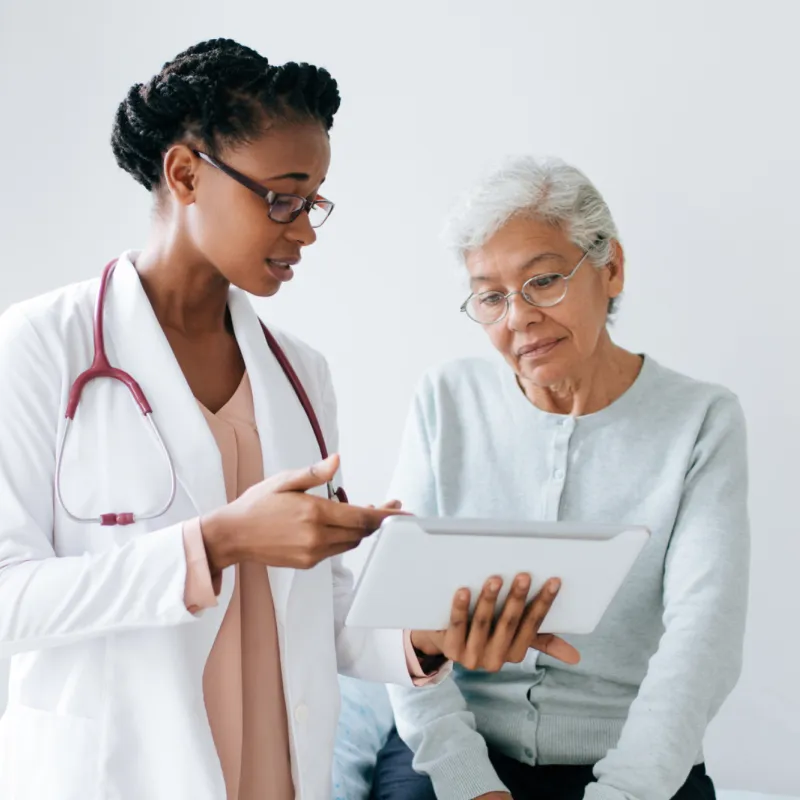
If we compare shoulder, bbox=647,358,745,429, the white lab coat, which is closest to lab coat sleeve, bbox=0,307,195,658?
the white lab coat

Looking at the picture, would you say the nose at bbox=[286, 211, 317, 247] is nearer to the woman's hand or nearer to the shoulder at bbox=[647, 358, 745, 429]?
the woman's hand

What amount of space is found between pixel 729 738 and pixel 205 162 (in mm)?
1546

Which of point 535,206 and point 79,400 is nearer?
point 79,400

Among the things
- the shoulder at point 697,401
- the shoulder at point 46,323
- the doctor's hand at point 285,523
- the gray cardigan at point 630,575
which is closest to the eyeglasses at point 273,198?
the shoulder at point 46,323

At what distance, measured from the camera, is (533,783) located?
5.16 feet

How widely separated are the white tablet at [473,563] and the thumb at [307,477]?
9 centimetres

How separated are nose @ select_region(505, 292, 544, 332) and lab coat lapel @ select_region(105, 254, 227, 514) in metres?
0.60

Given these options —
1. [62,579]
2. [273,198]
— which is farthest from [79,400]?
[273,198]

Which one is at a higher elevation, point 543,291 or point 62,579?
point 543,291

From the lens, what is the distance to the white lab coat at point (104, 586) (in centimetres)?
111

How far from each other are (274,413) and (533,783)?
0.69 meters

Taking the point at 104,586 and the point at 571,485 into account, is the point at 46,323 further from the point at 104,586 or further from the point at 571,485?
the point at 571,485

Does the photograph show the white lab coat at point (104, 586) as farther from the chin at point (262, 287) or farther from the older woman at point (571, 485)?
the older woman at point (571, 485)

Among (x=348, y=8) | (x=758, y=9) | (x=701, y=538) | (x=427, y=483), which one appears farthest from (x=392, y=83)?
(x=701, y=538)
